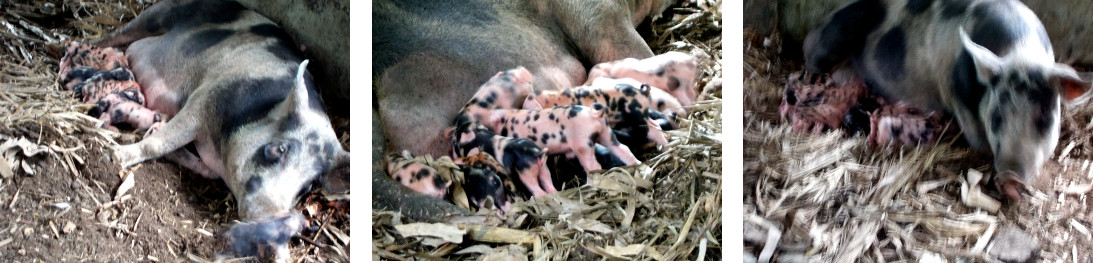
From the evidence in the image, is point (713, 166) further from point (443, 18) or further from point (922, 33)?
point (443, 18)

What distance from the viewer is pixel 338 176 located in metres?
2.65

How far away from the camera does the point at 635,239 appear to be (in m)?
2.63

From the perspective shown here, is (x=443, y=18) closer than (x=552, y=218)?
No

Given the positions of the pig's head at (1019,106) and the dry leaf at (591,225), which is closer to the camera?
the pig's head at (1019,106)

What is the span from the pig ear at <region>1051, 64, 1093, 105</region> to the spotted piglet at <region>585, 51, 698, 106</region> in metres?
0.97

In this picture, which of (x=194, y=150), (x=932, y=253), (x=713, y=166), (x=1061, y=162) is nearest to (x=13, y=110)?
(x=194, y=150)

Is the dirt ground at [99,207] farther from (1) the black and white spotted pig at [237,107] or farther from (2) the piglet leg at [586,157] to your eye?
(2) the piglet leg at [586,157]

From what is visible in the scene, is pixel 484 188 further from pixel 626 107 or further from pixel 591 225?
pixel 626 107

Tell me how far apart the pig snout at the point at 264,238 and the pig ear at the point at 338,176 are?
0.41ft

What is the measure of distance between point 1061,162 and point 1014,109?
262mm

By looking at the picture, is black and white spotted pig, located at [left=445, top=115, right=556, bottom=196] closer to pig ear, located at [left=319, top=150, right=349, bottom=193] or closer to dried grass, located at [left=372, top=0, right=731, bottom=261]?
dried grass, located at [left=372, top=0, right=731, bottom=261]

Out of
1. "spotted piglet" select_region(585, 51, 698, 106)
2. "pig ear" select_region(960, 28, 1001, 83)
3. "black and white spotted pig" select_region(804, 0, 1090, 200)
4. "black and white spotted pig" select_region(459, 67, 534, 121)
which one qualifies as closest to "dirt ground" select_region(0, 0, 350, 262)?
"black and white spotted pig" select_region(459, 67, 534, 121)

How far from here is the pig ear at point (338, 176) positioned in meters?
2.64

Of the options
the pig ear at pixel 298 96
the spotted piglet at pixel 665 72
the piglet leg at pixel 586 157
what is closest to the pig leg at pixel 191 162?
the pig ear at pixel 298 96
